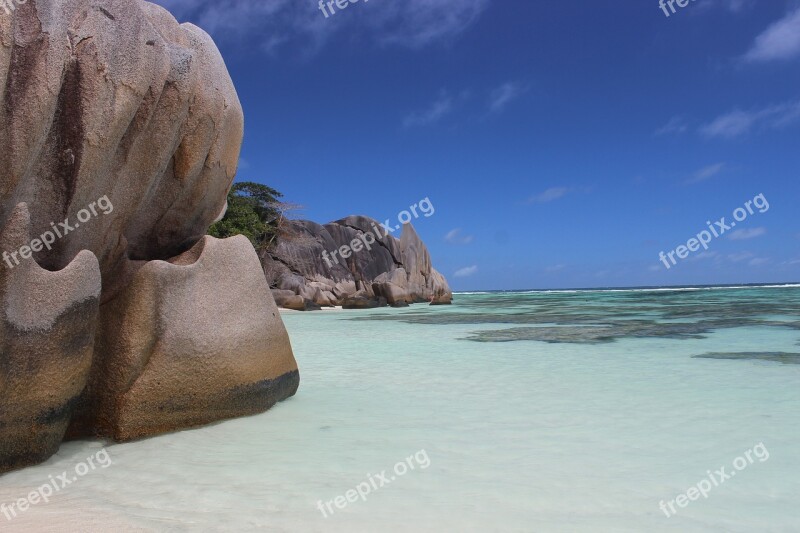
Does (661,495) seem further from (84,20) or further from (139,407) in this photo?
(84,20)

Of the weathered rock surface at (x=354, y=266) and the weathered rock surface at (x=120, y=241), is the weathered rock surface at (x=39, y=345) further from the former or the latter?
the weathered rock surface at (x=354, y=266)

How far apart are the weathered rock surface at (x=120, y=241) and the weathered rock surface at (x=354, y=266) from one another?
2466 cm

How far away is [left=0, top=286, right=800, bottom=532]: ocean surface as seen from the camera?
2.38 metres

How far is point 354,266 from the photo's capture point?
36.4 meters

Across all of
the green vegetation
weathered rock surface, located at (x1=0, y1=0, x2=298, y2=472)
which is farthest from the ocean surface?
the green vegetation

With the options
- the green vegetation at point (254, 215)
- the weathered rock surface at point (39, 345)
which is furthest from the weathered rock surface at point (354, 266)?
the weathered rock surface at point (39, 345)

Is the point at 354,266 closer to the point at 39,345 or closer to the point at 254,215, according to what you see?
the point at 254,215

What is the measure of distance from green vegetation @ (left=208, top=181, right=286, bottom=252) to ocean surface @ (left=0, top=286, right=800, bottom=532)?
942 inches

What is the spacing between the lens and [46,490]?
2721 millimetres

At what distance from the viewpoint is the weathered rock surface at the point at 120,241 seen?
2.88 meters

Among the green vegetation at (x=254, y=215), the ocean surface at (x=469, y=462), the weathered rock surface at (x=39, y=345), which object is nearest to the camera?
the ocean surface at (x=469, y=462)

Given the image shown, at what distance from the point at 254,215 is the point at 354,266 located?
8.52 m

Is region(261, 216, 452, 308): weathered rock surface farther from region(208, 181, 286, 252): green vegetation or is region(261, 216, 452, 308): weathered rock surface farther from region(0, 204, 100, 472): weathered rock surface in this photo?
region(0, 204, 100, 472): weathered rock surface

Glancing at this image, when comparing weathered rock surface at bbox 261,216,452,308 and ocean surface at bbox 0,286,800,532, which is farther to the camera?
weathered rock surface at bbox 261,216,452,308
